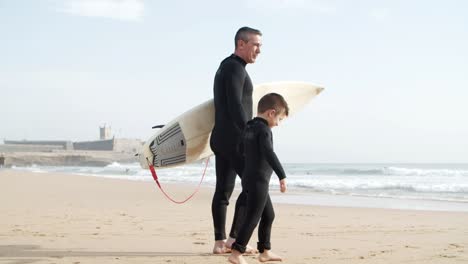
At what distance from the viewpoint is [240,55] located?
397cm

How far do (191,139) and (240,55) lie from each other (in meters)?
1.08

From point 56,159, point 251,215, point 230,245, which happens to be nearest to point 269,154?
point 251,215

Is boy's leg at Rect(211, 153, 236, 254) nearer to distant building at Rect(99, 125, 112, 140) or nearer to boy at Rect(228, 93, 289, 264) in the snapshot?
boy at Rect(228, 93, 289, 264)

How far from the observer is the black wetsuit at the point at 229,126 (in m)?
3.82

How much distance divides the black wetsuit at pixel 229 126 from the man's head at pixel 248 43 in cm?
5

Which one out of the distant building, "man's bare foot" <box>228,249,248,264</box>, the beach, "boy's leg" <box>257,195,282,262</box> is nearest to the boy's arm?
"boy's leg" <box>257,195,282,262</box>

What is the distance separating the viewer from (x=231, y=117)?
3.86 m

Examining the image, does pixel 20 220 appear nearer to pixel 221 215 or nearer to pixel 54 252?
pixel 54 252

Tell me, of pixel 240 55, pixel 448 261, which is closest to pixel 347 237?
pixel 448 261

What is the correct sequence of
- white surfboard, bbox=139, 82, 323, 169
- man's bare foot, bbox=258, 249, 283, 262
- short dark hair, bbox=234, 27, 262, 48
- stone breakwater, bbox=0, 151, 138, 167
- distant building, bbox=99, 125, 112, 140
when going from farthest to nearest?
1. distant building, bbox=99, 125, 112, 140
2. stone breakwater, bbox=0, 151, 138, 167
3. white surfboard, bbox=139, 82, 323, 169
4. short dark hair, bbox=234, 27, 262, 48
5. man's bare foot, bbox=258, 249, 283, 262

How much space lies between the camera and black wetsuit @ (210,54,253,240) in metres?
3.82

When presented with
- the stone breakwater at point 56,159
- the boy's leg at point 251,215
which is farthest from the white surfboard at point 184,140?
the stone breakwater at point 56,159

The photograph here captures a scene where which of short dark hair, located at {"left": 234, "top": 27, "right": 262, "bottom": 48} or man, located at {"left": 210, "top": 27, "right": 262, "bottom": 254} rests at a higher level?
short dark hair, located at {"left": 234, "top": 27, "right": 262, "bottom": 48}

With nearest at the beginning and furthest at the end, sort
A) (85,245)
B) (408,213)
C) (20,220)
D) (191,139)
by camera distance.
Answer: (85,245), (191,139), (20,220), (408,213)
